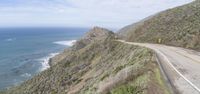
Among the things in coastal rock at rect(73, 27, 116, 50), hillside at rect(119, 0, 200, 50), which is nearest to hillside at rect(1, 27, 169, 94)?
hillside at rect(119, 0, 200, 50)

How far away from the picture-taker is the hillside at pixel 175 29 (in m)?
34.1

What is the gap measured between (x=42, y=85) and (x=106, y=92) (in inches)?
1053

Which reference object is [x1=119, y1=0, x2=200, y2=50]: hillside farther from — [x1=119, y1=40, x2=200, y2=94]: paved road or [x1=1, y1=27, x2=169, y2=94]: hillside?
[x1=119, y1=40, x2=200, y2=94]: paved road

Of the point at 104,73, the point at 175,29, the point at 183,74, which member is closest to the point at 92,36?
the point at 175,29

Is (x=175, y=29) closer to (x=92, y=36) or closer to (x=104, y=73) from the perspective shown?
(x=104, y=73)

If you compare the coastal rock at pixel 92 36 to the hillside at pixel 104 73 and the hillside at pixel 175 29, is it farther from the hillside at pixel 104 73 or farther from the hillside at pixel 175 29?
the hillside at pixel 175 29

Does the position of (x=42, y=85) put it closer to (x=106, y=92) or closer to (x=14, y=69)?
(x=106, y=92)

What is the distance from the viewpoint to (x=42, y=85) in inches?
1612

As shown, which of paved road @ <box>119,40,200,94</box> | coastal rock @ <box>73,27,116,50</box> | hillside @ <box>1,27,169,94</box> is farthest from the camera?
coastal rock @ <box>73,27,116,50</box>

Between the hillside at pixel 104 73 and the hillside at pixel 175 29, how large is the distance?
467cm

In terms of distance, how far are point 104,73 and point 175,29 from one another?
16.6 meters

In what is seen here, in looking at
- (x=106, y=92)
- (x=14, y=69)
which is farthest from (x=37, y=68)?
(x=106, y=92)

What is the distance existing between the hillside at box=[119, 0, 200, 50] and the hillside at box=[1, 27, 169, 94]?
4.67 meters

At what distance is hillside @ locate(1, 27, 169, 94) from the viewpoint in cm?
1471
